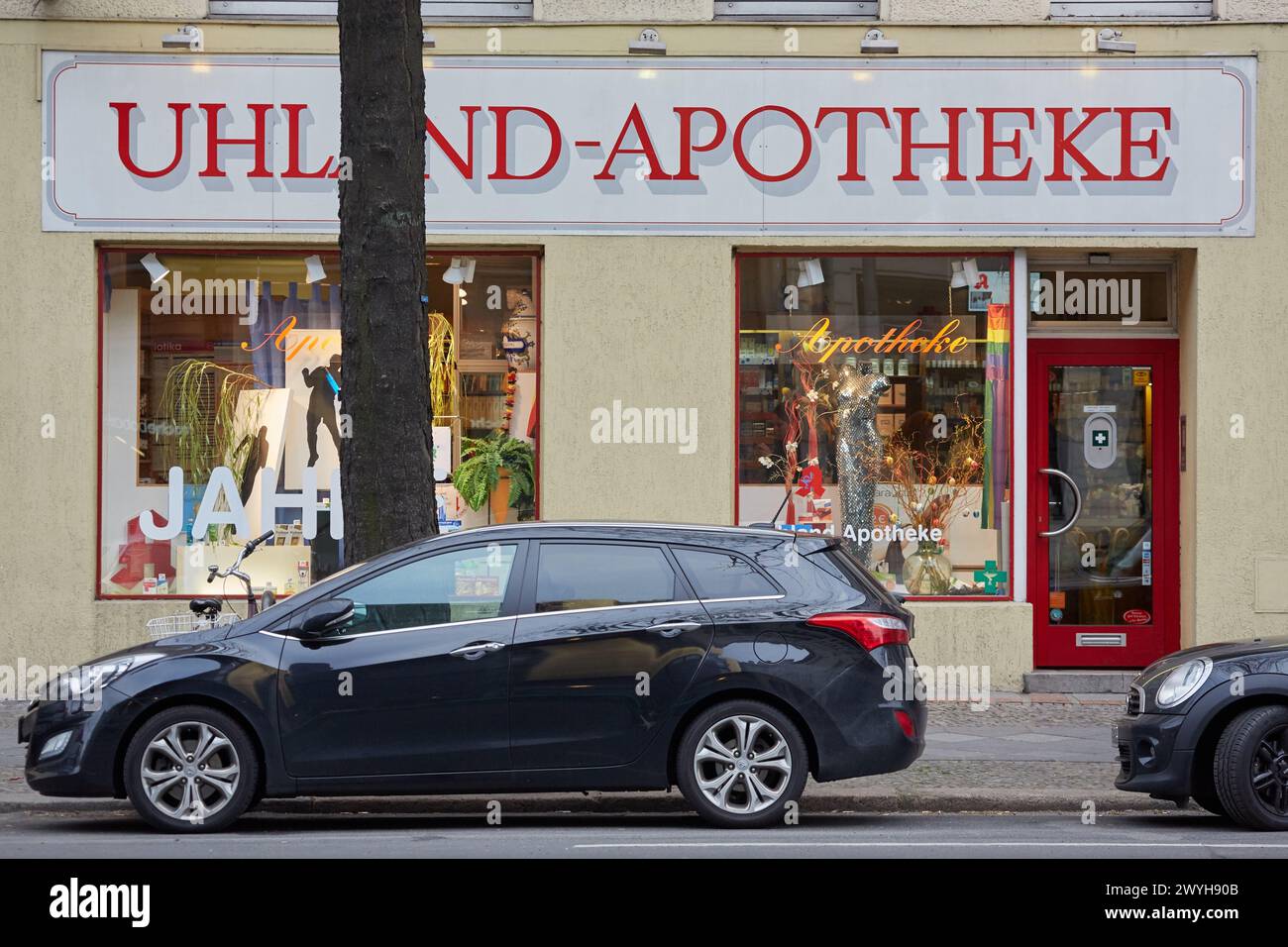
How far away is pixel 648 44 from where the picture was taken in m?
13.6

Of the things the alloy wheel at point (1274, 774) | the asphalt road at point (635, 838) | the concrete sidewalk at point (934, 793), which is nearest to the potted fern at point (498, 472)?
the concrete sidewalk at point (934, 793)

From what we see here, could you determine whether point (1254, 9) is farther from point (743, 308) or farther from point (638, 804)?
point (638, 804)

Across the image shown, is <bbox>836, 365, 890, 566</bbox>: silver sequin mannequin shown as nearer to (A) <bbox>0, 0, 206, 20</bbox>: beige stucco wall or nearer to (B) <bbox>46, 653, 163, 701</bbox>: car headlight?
(A) <bbox>0, 0, 206, 20</bbox>: beige stucco wall

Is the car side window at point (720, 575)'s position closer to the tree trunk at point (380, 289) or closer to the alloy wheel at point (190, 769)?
the tree trunk at point (380, 289)

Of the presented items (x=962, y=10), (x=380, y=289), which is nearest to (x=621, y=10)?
(x=962, y=10)

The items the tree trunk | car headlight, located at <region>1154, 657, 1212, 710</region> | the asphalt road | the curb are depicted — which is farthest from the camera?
the tree trunk

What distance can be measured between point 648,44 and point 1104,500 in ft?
18.7

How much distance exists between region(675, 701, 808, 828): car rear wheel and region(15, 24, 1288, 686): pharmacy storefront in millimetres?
5395

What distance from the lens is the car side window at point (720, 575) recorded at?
862cm

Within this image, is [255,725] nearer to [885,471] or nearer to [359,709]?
[359,709]

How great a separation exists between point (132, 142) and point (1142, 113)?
343 inches

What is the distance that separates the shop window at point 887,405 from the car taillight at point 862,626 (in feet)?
17.6

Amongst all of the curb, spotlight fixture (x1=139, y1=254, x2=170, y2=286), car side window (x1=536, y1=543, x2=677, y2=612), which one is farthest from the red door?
spotlight fixture (x1=139, y1=254, x2=170, y2=286)

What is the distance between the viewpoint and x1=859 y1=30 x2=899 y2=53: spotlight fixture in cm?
1360
